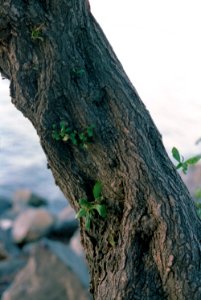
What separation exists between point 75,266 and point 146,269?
3014mm

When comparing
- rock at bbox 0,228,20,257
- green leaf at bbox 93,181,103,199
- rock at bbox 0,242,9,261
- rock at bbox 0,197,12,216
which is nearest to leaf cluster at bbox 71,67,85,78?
green leaf at bbox 93,181,103,199

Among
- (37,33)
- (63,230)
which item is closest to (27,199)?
(63,230)

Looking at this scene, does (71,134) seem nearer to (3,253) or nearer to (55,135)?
(55,135)

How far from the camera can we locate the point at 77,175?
2549 mm

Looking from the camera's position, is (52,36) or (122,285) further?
(122,285)

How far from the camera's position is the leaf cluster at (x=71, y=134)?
8.03ft

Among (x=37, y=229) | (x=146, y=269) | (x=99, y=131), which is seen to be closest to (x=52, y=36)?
(x=99, y=131)

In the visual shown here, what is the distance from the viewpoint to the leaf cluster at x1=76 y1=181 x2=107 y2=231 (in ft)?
8.29

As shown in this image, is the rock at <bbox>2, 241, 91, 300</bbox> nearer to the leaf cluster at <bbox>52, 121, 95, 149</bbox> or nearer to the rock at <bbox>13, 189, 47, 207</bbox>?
the leaf cluster at <bbox>52, 121, 95, 149</bbox>

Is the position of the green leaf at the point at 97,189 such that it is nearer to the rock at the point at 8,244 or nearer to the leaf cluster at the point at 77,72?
the leaf cluster at the point at 77,72

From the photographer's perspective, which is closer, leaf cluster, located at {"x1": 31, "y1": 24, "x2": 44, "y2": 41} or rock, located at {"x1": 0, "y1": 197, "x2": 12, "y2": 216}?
leaf cluster, located at {"x1": 31, "y1": 24, "x2": 44, "y2": 41}

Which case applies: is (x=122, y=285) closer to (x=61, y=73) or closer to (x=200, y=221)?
(x=200, y=221)

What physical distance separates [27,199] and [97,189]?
7.58 metres

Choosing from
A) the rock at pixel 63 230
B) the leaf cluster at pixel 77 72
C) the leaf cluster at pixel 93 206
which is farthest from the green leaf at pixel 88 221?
the rock at pixel 63 230
